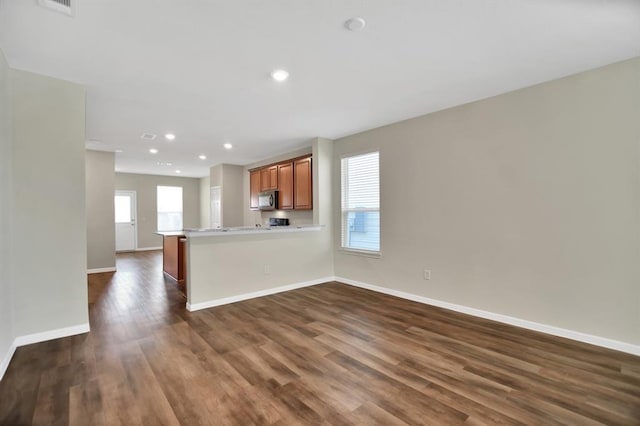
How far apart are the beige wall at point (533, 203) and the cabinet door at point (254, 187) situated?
3.87 m

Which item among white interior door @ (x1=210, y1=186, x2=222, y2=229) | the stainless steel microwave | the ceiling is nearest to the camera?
the ceiling

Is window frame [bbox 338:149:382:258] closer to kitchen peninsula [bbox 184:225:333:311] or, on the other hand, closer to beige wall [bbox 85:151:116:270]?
kitchen peninsula [bbox 184:225:333:311]

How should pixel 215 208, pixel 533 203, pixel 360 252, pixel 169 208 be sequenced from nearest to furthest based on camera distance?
pixel 533 203, pixel 360 252, pixel 215 208, pixel 169 208

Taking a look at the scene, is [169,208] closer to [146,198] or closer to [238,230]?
[146,198]

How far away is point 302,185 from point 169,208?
22.3 ft

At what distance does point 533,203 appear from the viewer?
9.92 ft

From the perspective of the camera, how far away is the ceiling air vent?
182 cm

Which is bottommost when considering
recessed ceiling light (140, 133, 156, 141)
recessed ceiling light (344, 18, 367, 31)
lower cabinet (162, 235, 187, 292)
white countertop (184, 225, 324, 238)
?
lower cabinet (162, 235, 187, 292)

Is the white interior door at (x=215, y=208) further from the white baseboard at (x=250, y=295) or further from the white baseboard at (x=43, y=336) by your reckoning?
the white baseboard at (x=43, y=336)

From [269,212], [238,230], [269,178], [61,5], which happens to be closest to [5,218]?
[61,5]

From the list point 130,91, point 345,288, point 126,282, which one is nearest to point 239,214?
point 126,282

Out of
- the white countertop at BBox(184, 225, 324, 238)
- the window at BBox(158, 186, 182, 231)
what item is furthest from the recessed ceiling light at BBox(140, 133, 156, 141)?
the window at BBox(158, 186, 182, 231)

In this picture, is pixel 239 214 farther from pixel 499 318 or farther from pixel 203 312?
pixel 499 318

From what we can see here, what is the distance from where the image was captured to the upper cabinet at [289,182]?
5512 mm
